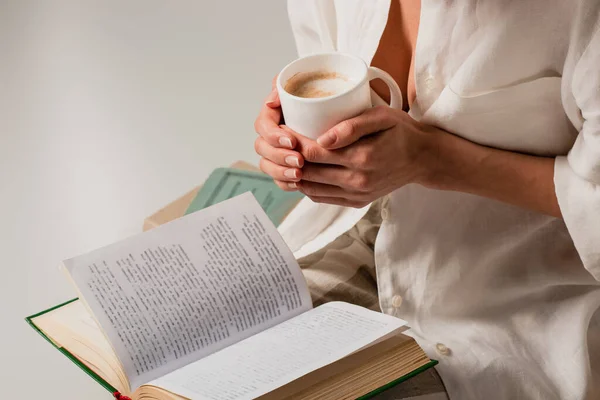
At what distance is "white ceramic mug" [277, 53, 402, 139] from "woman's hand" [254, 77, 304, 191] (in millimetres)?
18

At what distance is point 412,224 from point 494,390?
225 mm

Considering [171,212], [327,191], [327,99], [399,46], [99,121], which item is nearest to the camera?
[327,99]

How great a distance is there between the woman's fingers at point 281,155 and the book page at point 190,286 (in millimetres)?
102

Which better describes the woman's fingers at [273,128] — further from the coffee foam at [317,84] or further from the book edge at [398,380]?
the book edge at [398,380]

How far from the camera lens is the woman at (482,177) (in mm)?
933

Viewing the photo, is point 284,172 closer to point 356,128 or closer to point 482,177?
point 356,128

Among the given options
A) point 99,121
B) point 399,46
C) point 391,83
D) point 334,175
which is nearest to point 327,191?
point 334,175

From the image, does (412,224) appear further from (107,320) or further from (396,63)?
(107,320)

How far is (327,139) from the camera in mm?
920

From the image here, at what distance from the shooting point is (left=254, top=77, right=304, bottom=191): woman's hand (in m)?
0.97

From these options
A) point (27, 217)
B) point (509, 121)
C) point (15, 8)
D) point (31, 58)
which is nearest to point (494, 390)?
point (509, 121)

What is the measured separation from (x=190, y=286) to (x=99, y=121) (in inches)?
48.7

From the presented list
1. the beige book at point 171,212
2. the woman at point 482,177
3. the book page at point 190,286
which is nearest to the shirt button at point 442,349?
the woman at point 482,177

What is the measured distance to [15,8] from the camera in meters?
2.75
